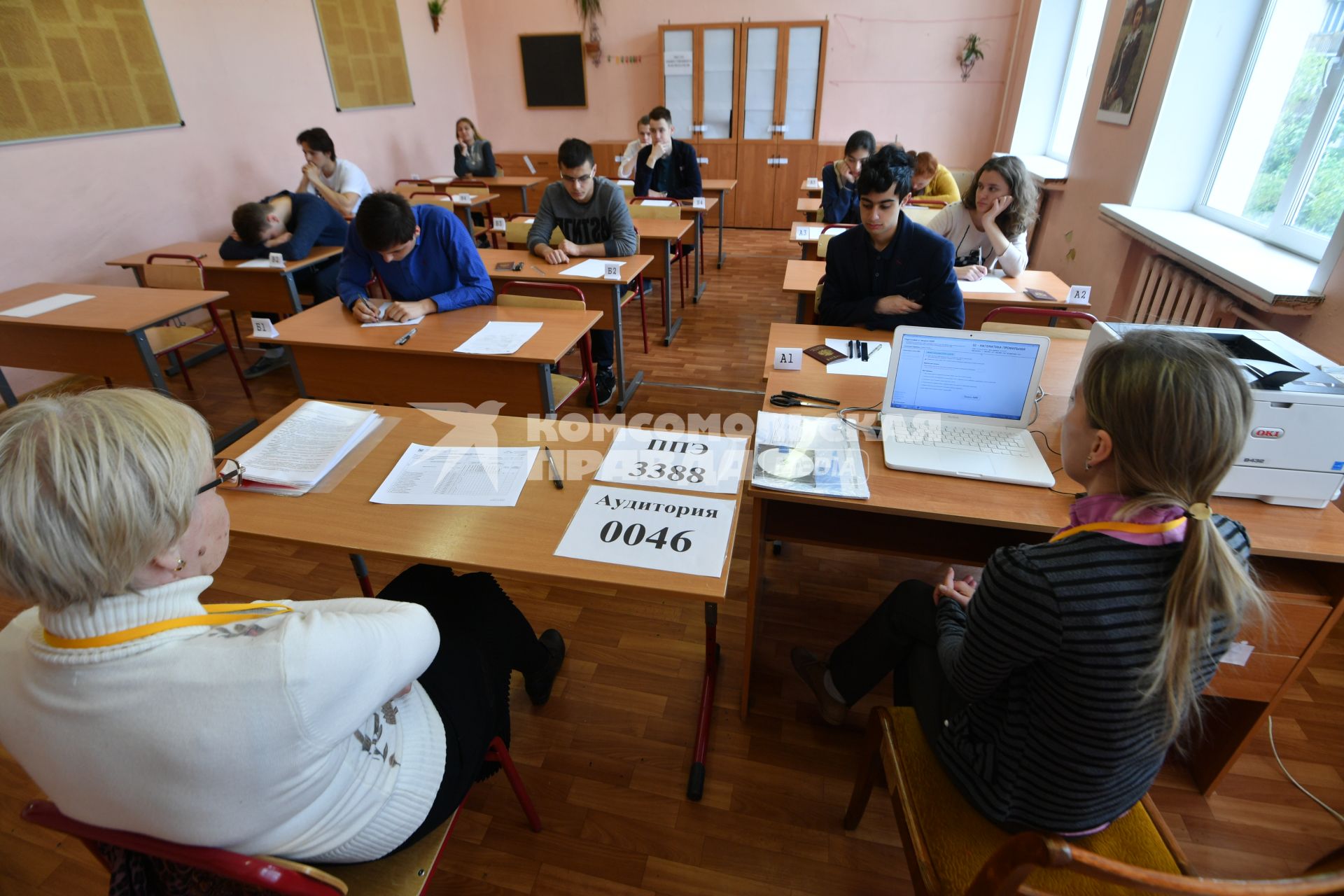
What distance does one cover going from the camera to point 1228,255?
2.79 meters

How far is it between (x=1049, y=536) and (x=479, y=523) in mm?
1352

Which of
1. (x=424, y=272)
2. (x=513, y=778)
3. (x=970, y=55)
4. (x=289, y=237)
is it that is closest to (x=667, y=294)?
(x=424, y=272)

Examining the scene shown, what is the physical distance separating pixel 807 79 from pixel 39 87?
6.42 meters

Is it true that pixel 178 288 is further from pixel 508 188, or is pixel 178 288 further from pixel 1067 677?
pixel 1067 677

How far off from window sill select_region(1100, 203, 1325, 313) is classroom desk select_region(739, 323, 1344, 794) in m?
1.30

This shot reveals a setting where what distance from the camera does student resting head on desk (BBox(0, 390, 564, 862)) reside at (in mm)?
684

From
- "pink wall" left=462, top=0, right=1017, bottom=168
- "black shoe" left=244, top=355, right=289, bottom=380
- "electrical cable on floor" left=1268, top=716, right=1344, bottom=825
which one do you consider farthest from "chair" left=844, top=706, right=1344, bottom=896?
"pink wall" left=462, top=0, right=1017, bottom=168

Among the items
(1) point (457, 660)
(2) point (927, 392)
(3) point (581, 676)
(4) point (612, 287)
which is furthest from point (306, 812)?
(4) point (612, 287)

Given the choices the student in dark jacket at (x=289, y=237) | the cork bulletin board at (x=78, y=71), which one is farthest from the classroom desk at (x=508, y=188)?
the cork bulletin board at (x=78, y=71)

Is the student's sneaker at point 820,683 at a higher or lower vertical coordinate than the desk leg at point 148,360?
lower

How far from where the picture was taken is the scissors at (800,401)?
5.98 feet

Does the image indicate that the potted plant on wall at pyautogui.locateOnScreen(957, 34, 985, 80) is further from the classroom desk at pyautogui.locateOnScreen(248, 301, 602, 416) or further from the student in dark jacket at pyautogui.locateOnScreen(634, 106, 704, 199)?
the classroom desk at pyautogui.locateOnScreen(248, 301, 602, 416)

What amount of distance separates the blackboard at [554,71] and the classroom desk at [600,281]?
17.6 ft

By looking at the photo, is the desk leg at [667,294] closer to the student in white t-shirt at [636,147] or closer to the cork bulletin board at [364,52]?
the student in white t-shirt at [636,147]
